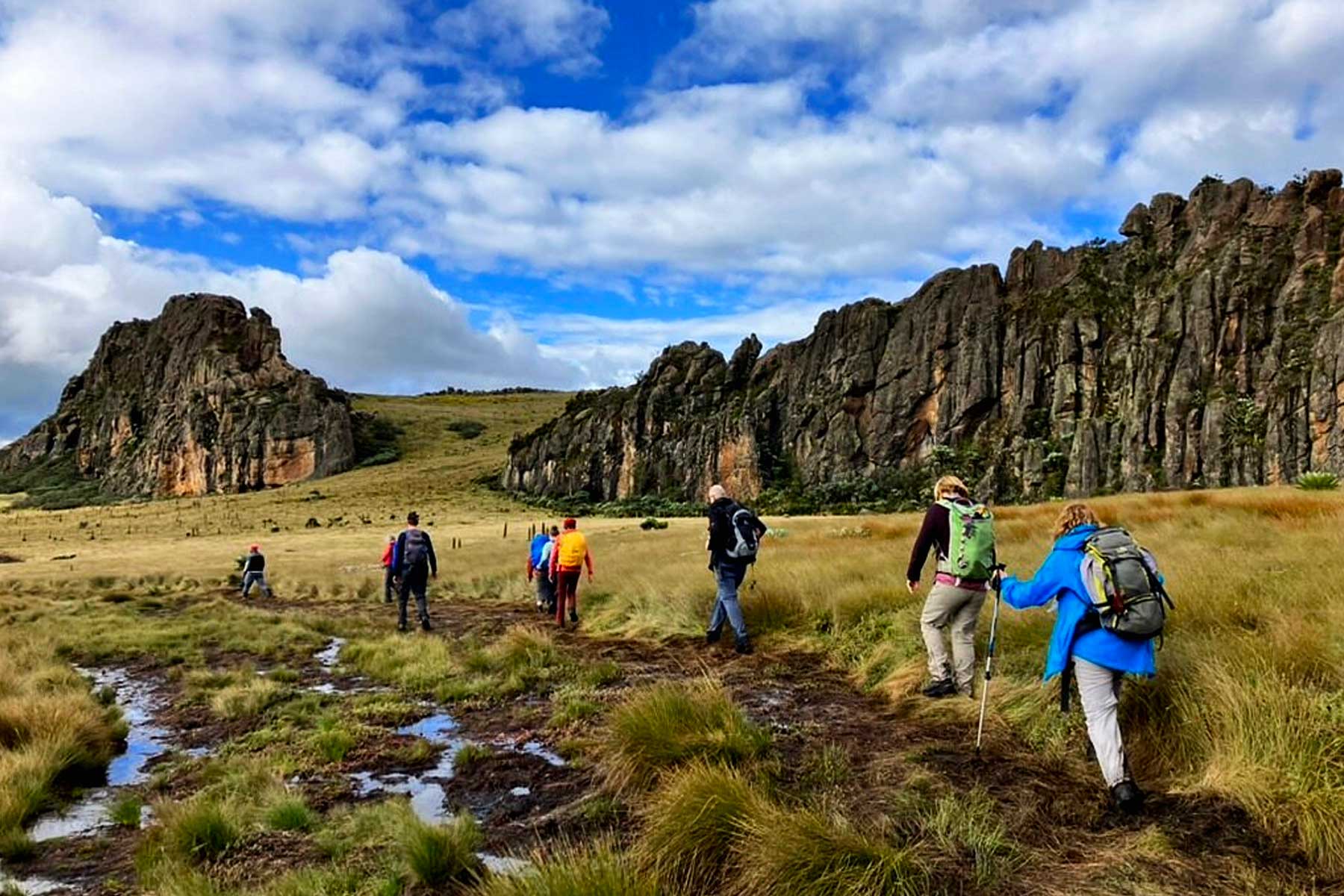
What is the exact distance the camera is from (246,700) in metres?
10.9

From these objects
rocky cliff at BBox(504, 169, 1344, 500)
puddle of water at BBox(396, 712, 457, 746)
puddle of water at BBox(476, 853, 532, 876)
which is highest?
rocky cliff at BBox(504, 169, 1344, 500)

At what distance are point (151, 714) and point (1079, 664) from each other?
11.3 metres

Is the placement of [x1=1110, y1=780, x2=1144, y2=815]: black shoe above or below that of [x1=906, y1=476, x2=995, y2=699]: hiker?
below

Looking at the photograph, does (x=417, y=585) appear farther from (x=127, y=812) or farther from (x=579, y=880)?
(x=579, y=880)

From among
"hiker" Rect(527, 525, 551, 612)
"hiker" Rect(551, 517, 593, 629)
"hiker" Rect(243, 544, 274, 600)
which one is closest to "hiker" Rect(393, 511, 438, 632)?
"hiker" Rect(551, 517, 593, 629)

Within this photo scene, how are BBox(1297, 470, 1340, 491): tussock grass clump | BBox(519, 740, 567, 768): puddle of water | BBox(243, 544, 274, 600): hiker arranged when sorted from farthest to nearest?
BBox(243, 544, 274, 600): hiker → BBox(1297, 470, 1340, 491): tussock grass clump → BBox(519, 740, 567, 768): puddle of water

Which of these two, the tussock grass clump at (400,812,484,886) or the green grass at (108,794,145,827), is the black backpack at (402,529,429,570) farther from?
the tussock grass clump at (400,812,484,886)

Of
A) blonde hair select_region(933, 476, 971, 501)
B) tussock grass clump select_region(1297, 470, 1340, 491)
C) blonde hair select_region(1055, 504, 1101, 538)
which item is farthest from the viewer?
tussock grass clump select_region(1297, 470, 1340, 491)

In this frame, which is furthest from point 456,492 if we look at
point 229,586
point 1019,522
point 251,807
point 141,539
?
point 251,807

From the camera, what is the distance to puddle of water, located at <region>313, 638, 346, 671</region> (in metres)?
14.0

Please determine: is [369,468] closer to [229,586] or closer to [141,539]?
[141,539]

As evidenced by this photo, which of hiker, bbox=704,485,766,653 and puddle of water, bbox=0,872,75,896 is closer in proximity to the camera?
puddle of water, bbox=0,872,75,896

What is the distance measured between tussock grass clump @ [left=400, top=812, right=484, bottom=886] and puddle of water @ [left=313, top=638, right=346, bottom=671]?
897 cm

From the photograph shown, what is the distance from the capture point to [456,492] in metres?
89.9
